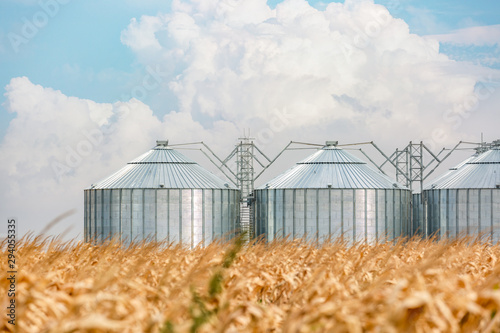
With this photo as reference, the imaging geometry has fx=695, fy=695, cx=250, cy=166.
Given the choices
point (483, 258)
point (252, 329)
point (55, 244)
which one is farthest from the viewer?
point (483, 258)

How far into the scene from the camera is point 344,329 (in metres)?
6.43

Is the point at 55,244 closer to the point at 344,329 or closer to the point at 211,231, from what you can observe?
the point at 344,329

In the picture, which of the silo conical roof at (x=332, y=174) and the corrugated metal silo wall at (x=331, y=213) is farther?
the silo conical roof at (x=332, y=174)

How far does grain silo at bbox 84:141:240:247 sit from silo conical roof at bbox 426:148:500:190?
582 inches

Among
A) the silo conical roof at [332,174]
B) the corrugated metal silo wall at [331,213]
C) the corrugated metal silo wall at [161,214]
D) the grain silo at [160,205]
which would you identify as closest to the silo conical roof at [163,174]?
the grain silo at [160,205]

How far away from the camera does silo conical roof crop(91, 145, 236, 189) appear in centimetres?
4438

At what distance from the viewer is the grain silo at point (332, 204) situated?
1684 inches

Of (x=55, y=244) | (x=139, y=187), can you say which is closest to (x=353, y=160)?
(x=139, y=187)

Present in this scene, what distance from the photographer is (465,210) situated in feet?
150

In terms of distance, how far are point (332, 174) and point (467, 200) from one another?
30.1ft

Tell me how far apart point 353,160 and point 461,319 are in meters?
39.9

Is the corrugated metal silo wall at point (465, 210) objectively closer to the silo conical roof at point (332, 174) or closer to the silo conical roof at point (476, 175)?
the silo conical roof at point (476, 175)

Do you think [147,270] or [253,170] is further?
[253,170]

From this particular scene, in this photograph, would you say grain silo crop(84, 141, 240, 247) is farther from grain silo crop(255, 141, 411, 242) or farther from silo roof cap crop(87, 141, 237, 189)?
grain silo crop(255, 141, 411, 242)
